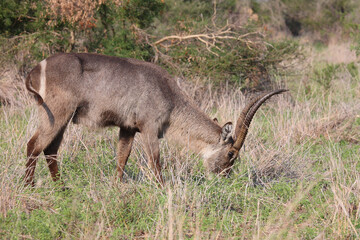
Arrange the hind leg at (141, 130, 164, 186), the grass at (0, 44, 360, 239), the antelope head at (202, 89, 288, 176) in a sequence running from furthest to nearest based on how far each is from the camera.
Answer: the antelope head at (202, 89, 288, 176) < the hind leg at (141, 130, 164, 186) < the grass at (0, 44, 360, 239)

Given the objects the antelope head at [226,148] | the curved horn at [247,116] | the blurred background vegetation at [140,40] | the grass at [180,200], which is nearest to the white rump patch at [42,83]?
the grass at [180,200]

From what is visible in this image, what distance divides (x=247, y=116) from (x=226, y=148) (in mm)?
487

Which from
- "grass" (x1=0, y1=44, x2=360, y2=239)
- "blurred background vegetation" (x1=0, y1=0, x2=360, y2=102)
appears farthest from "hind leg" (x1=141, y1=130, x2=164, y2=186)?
"blurred background vegetation" (x1=0, y1=0, x2=360, y2=102)

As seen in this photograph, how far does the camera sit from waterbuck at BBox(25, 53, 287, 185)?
4594 mm

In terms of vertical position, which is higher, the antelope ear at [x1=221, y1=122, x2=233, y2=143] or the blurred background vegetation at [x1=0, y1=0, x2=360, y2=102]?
the blurred background vegetation at [x1=0, y1=0, x2=360, y2=102]

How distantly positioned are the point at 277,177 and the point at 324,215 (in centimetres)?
142

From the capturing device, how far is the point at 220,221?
13.3 feet

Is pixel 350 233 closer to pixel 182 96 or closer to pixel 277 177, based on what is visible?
pixel 277 177

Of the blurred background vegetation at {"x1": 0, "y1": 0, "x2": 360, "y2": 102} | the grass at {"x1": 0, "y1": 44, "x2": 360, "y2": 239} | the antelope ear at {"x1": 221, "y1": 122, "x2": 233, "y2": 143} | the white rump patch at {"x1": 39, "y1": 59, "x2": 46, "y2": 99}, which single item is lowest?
the grass at {"x1": 0, "y1": 44, "x2": 360, "y2": 239}

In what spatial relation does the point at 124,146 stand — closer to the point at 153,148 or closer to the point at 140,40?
the point at 153,148

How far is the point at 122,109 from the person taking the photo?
15.7 feet

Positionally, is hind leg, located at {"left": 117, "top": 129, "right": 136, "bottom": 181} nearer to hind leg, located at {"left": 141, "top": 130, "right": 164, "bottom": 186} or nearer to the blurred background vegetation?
hind leg, located at {"left": 141, "top": 130, "right": 164, "bottom": 186}

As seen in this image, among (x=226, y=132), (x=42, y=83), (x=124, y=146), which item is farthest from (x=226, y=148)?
(x=42, y=83)

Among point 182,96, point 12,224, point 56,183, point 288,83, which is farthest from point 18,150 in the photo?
point 288,83
